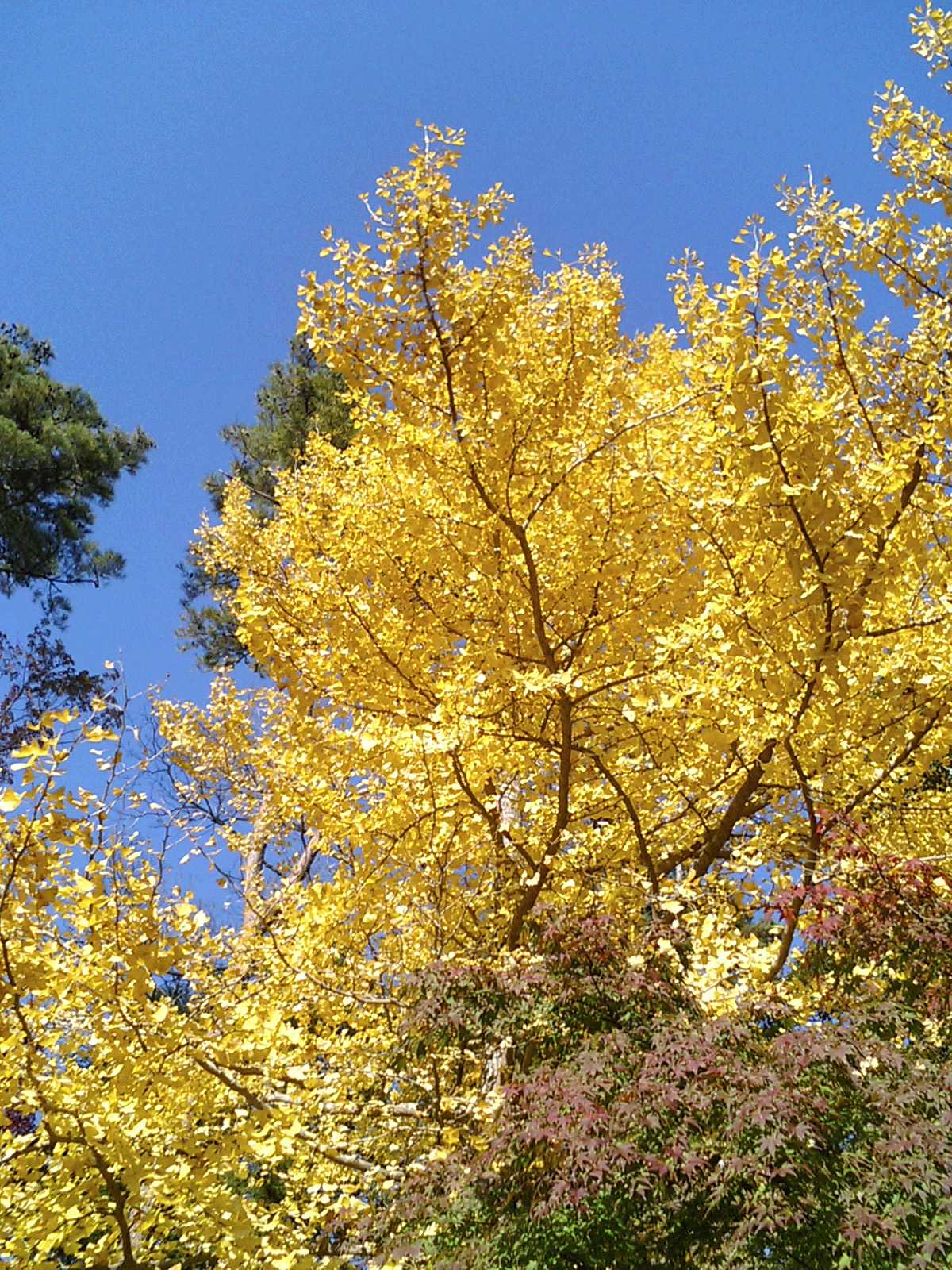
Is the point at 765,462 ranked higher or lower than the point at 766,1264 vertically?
higher

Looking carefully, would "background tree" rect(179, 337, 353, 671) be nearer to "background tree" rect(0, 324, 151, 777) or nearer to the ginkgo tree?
"background tree" rect(0, 324, 151, 777)

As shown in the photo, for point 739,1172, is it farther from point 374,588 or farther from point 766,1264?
point 374,588

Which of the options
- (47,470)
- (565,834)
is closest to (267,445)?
(47,470)

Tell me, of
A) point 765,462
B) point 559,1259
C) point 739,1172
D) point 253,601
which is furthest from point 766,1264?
point 253,601

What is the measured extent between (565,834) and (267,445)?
29.5ft

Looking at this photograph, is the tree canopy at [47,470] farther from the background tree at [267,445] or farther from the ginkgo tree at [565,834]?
the ginkgo tree at [565,834]

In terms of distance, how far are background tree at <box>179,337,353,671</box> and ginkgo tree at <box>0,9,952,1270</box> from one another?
6.90 m

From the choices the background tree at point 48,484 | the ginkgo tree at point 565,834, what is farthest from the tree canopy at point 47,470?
the ginkgo tree at point 565,834

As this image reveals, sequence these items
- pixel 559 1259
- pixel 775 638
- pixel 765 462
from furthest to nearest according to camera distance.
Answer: pixel 775 638
pixel 765 462
pixel 559 1259

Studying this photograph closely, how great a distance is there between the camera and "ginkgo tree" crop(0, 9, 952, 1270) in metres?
2.22

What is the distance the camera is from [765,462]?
2.44 meters

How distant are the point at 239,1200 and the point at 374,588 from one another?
2408mm

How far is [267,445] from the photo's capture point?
11.2 metres

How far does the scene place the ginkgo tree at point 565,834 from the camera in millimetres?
2223
